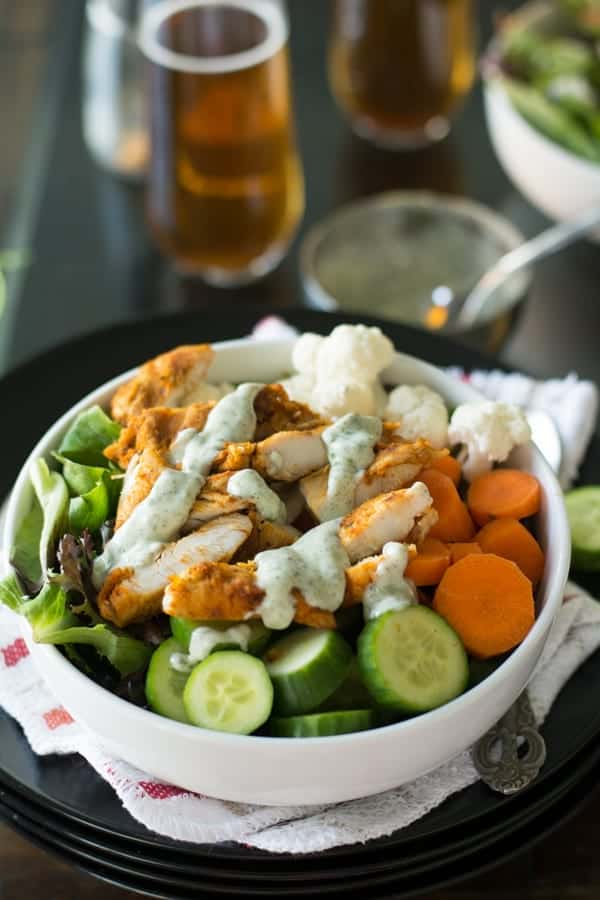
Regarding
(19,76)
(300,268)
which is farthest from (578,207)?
(19,76)

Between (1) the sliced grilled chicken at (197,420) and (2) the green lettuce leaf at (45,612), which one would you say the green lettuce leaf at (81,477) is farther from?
(2) the green lettuce leaf at (45,612)

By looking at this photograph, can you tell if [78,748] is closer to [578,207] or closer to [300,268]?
[300,268]

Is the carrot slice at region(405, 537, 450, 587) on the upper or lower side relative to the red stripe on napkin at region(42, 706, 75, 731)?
upper

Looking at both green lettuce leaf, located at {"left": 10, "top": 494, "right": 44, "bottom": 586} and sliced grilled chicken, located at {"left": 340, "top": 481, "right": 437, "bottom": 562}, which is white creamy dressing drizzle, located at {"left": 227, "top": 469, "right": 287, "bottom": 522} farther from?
green lettuce leaf, located at {"left": 10, "top": 494, "right": 44, "bottom": 586}

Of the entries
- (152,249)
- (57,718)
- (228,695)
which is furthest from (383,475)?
(152,249)

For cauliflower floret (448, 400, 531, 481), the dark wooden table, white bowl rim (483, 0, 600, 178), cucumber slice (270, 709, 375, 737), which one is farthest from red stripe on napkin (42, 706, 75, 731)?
white bowl rim (483, 0, 600, 178)

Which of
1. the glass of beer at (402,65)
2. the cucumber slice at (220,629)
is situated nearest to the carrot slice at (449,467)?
the cucumber slice at (220,629)
